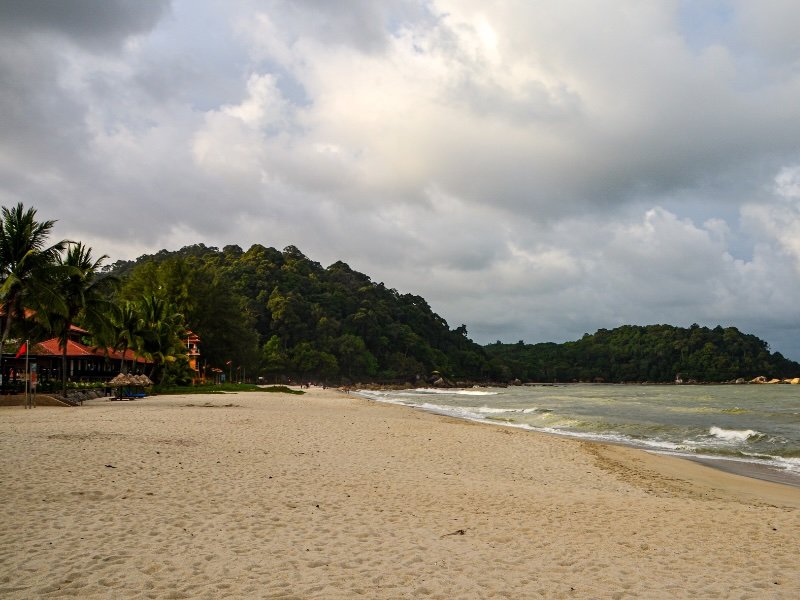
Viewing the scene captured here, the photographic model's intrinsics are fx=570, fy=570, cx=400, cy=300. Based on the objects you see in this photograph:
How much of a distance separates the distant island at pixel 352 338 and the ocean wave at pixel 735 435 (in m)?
45.1

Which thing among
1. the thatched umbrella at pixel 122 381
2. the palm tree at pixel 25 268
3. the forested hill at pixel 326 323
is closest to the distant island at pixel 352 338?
the forested hill at pixel 326 323

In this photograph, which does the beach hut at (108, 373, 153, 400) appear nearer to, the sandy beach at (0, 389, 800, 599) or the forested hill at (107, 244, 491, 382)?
the sandy beach at (0, 389, 800, 599)

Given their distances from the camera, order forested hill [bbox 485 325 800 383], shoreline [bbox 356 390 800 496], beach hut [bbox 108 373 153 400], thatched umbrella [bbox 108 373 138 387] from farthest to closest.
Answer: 1. forested hill [bbox 485 325 800 383]
2. beach hut [bbox 108 373 153 400]
3. thatched umbrella [bbox 108 373 138 387]
4. shoreline [bbox 356 390 800 496]

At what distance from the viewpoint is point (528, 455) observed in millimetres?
15336

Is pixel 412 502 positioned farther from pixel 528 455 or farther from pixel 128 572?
pixel 528 455

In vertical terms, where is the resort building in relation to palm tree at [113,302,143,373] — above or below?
below

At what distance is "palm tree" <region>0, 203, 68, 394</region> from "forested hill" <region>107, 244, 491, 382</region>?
42.1 meters

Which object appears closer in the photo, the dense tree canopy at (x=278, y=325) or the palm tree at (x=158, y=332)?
the dense tree canopy at (x=278, y=325)

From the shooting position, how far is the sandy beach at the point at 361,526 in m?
5.22

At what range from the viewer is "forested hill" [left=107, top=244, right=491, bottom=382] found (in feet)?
367

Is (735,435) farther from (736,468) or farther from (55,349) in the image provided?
(55,349)

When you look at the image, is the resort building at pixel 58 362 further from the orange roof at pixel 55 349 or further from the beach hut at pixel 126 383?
the beach hut at pixel 126 383

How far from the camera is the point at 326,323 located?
121m

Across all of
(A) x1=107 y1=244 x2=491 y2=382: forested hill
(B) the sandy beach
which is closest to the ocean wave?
(B) the sandy beach
